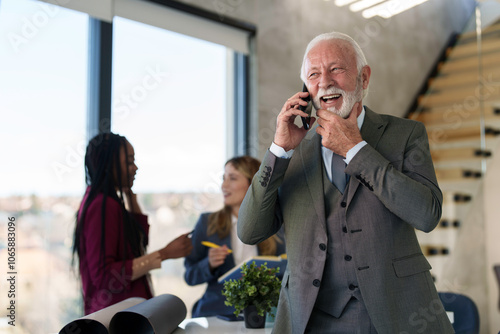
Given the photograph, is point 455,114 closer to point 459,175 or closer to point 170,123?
point 459,175

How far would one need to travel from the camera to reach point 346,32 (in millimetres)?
5590

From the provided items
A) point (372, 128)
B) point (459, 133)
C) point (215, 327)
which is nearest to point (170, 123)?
point (215, 327)

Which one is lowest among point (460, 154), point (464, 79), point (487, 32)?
point (460, 154)

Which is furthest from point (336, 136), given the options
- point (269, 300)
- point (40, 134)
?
point (40, 134)

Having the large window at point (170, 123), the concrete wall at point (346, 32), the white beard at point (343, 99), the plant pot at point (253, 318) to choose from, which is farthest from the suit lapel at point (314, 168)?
the concrete wall at point (346, 32)

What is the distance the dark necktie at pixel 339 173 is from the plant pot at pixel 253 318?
32.9 inches

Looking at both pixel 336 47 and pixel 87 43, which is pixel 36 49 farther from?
pixel 336 47

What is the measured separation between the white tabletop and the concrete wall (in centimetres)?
254

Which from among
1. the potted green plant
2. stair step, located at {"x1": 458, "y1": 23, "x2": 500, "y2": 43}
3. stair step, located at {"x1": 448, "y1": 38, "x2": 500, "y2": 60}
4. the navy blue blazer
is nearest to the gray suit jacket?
the potted green plant

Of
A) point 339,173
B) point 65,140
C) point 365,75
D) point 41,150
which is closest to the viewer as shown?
point 339,173

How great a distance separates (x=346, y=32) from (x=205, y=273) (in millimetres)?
3556

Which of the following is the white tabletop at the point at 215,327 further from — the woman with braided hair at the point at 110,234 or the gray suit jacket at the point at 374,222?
the gray suit jacket at the point at 374,222

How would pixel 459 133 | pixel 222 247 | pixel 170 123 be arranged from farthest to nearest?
pixel 459 133 < pixel 170 123 < pixel 222 247

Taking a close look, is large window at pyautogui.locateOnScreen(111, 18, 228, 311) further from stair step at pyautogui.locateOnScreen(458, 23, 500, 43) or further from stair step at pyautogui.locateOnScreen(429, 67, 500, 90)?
stair step at pyautogui.locateOnScreen(458, 23, 500, 43)
